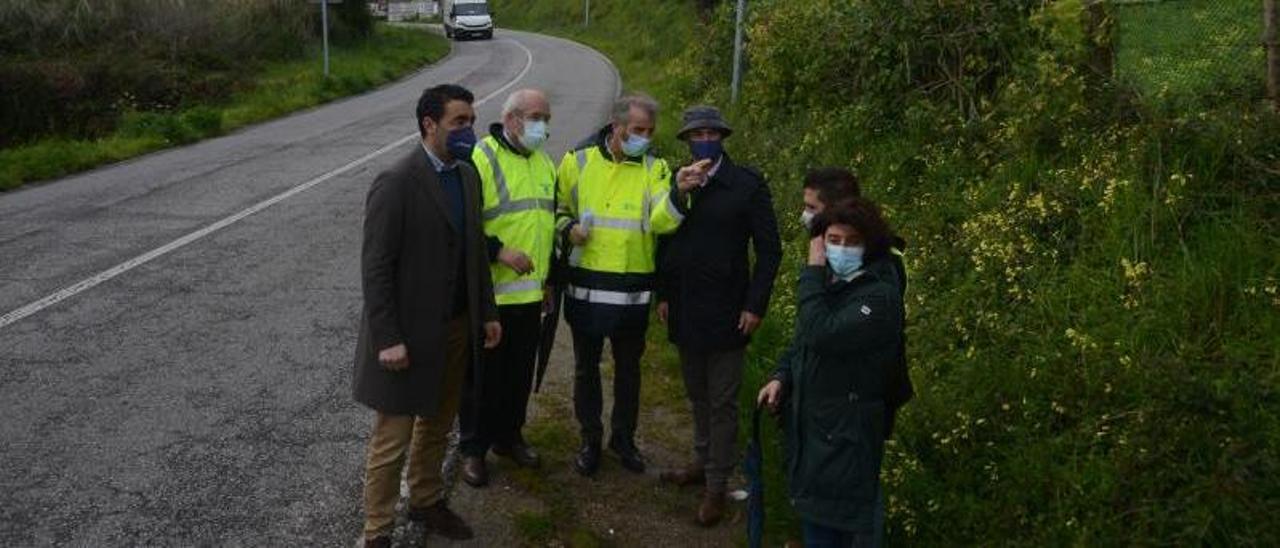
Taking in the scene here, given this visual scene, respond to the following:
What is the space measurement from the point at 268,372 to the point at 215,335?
2.64 ft

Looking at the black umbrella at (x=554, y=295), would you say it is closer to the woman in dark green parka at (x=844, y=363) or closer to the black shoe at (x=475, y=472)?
the black shoe at (x=475, y=472)

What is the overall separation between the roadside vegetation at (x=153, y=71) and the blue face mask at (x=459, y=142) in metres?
10.4

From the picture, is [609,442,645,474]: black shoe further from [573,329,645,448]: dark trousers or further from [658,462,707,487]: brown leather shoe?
[658,462,707,487]: brown leather shoe

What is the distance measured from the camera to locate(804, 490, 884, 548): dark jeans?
11.8ft

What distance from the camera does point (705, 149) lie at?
4.45 metres

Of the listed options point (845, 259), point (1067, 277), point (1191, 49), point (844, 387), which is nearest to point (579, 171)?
point (845, 259)

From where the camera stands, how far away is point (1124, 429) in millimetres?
3875

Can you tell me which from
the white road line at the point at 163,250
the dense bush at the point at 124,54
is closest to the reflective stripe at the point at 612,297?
the white road line at the point at 163,250

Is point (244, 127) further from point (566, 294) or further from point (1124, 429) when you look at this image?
point (1124, 429)

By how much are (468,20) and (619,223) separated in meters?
44.9

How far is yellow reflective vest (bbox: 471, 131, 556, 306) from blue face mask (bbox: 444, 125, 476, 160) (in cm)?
21

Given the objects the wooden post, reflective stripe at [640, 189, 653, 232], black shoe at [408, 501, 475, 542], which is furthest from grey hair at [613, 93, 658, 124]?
the wooden post

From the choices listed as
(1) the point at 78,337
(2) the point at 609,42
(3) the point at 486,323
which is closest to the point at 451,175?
(3) the point at 486,323

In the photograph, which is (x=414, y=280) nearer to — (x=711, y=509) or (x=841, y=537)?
(x=711, y=509)
